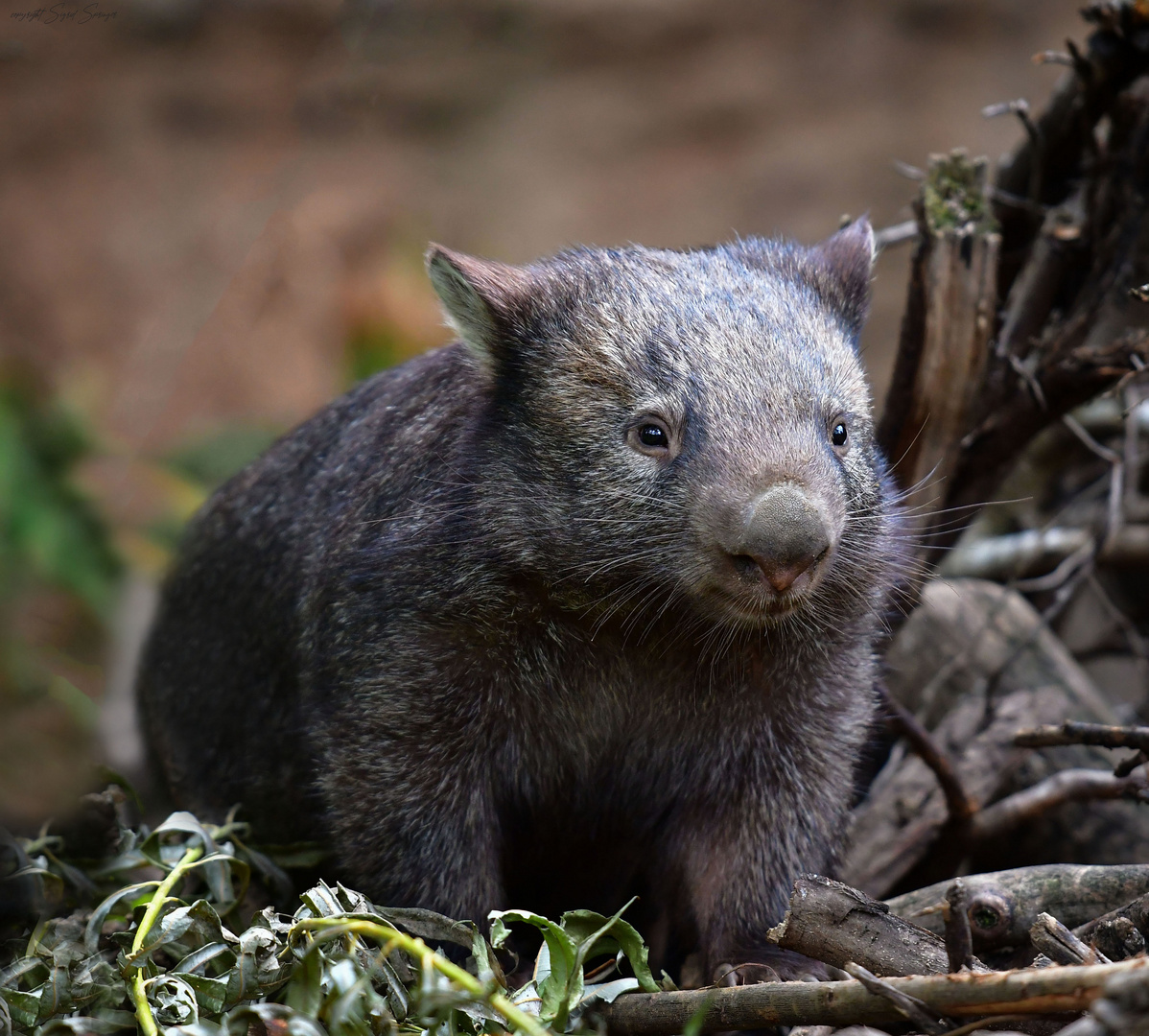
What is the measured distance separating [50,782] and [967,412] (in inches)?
156

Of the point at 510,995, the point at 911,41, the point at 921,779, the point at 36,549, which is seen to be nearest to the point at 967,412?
the point at 921,779

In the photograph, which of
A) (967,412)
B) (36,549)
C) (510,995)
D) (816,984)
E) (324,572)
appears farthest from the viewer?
(36,549)

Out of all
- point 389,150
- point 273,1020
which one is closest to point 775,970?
point 273,1020

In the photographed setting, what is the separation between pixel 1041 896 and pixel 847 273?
227 centimetres

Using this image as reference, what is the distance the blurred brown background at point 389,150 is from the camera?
549 inches

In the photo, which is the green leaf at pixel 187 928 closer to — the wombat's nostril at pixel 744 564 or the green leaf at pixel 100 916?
the green leaf at pixel 100 916

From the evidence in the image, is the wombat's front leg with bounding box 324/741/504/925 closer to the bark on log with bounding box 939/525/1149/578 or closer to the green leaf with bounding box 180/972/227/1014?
the green leaf with bounding box 180/972/227/1014

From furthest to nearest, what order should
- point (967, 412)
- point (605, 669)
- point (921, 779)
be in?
point (921, 779) → point (967, 412) → point (605, 669)

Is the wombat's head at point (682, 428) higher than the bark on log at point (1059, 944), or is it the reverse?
the wombat's head at point (682, 428)

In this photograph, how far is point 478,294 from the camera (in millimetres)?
4457

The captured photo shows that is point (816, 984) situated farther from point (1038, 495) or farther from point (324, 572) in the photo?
point (1038, 495)

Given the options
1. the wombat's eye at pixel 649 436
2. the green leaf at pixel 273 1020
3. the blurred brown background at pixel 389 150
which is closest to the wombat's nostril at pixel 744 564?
the wombat's eye at pixel 649 436

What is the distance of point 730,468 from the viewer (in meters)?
3.86

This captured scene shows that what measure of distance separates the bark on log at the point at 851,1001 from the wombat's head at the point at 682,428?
1118 millimetres
